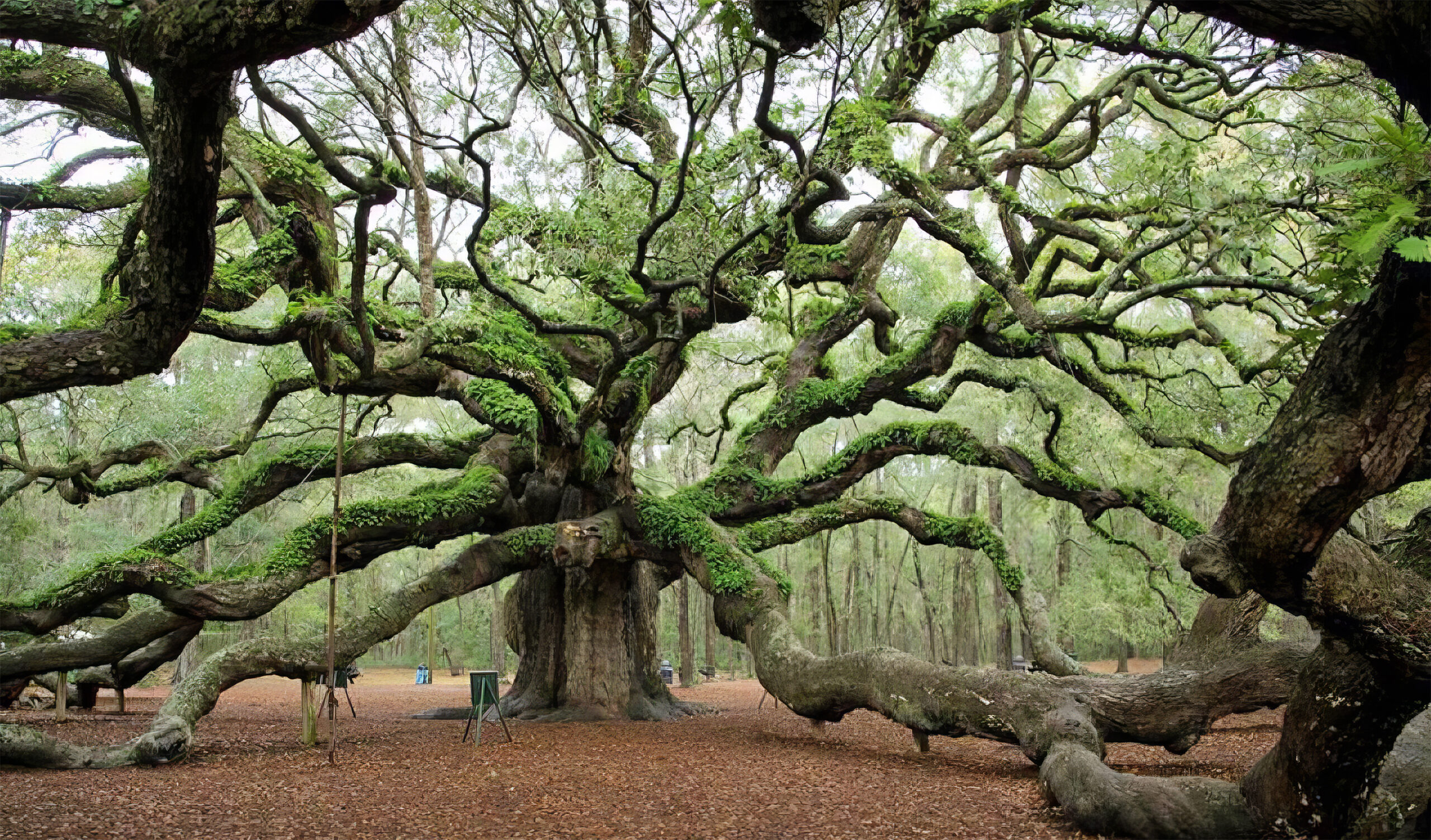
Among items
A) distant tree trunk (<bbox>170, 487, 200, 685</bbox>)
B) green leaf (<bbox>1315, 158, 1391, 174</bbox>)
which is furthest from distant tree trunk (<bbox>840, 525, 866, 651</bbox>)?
green leaf (<bbox>1315, 158, 1391, 174</bbox>)

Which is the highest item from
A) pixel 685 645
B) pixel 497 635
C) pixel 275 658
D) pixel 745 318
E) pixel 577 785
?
pixel 745 318

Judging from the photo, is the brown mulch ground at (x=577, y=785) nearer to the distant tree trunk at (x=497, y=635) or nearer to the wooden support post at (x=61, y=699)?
the wooden support post at (x=61, y=699)

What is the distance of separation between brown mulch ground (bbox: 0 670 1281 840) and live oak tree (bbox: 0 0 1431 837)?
506 millimetres

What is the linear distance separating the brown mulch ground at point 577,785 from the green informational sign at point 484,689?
1.41 feet

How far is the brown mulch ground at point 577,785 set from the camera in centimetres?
509

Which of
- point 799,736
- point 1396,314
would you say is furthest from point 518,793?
point 1396,314

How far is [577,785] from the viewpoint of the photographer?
6.46 meters

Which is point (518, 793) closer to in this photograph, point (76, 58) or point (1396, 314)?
point (1396, 314)

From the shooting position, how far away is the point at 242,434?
11.5 meters

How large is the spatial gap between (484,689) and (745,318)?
5122 millimetres

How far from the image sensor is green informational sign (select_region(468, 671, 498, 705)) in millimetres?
8805

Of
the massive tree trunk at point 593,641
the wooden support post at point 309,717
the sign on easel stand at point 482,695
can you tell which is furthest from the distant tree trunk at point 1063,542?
the wooden support post at point 309,717

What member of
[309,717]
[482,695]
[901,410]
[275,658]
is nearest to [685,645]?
[901,410]

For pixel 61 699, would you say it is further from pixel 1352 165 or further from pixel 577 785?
pixel 1352 165
